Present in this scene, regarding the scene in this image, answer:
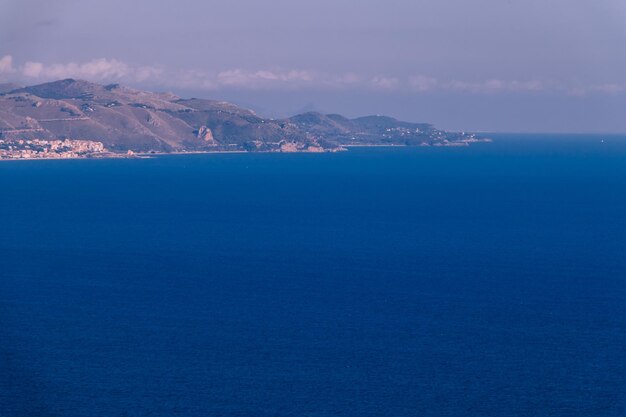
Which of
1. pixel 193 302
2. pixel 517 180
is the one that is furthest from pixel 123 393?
pixel 517 180

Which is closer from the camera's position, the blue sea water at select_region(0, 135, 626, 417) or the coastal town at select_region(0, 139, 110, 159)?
the blue sea water at select_region(0, 135, 626, 417)

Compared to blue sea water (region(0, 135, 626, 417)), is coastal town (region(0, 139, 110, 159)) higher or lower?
higher

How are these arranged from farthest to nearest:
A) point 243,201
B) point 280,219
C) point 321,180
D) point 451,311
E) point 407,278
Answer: point 321,180 < point 243,201 < point 280,219 < point 407,278 < point 451,311

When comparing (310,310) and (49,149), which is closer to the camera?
(310,310)

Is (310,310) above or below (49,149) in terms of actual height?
below

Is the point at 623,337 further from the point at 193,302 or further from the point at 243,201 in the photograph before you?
the point at 243,201
